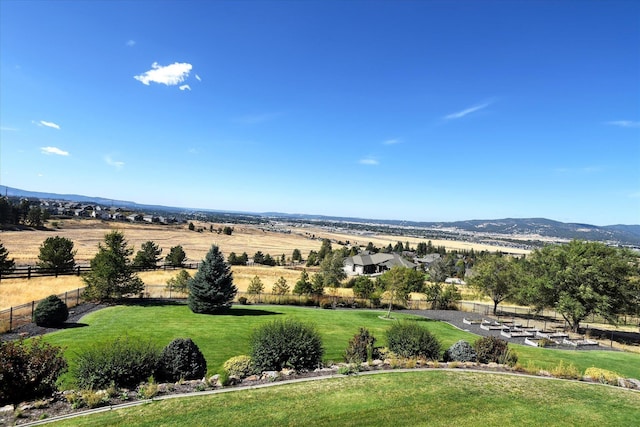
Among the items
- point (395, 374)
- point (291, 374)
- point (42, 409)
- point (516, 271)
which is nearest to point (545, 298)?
point (516, 271)

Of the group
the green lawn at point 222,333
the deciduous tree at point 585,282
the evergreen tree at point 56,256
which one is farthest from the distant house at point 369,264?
the evergreen tree at point 56,256

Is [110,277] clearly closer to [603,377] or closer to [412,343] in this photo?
[412,343]

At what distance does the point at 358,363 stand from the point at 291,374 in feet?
8.42

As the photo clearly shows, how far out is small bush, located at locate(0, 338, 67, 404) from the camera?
29.5 feet

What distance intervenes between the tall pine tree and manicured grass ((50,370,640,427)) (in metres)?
16.9

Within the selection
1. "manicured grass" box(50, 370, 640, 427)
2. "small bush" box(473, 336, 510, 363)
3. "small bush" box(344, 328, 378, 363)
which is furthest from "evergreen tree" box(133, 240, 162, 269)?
"small bush" box(473, 336, 510, 363)

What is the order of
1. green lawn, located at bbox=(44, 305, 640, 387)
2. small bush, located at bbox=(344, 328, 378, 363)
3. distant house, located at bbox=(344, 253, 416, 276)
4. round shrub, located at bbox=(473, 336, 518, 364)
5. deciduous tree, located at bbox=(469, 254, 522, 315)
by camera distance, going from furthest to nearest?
1. distant house, located at bbox=(344, 253, 416, 276)
2. deciduous tree, located at bbox=(469, 254, 522, 315)
3. green lawn, located at bbox=(44, 305, 640, 387)
4. round shrub, located at bbox=(473, 336, 518, 364)
5. small bush, located at bbox=(344, 328, 378, 363)

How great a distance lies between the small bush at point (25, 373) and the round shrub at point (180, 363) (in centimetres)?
277

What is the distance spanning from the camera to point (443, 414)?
929 cm

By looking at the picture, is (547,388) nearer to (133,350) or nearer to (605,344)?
(133,350)

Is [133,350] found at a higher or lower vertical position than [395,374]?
higher

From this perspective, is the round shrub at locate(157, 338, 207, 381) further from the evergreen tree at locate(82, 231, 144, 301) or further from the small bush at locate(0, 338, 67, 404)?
the evergreen tree at locate(82, 231, 144, 301)

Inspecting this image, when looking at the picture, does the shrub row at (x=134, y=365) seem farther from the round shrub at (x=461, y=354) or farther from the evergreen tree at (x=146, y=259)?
the evergreen tree at (x=146, y=259)

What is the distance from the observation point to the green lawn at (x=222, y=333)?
54.7 ft
